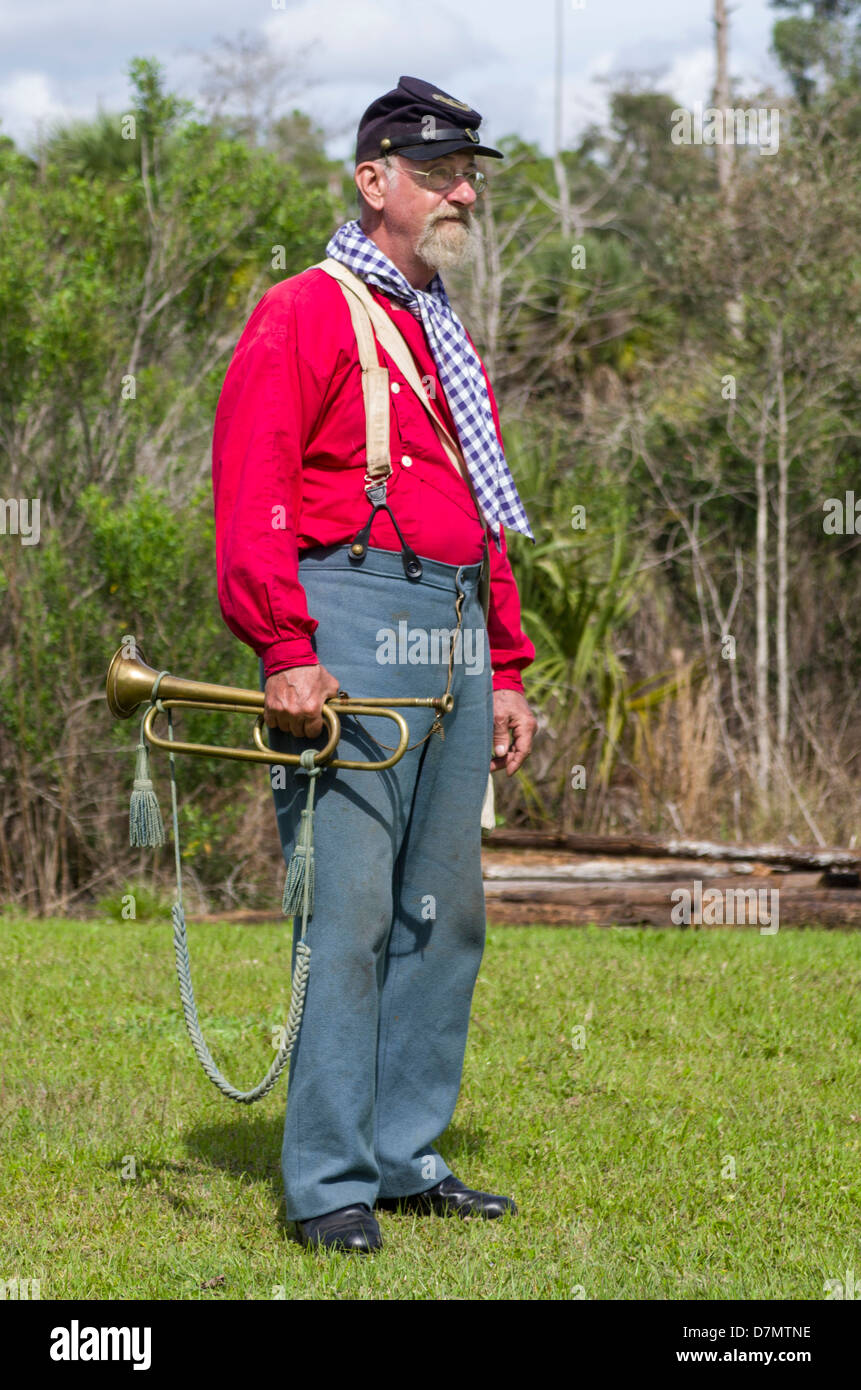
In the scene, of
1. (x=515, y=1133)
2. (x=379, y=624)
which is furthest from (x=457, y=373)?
(x=515, y=1133)

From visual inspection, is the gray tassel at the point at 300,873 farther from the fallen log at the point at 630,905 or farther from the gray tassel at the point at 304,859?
the fallen log at the point at 630,905

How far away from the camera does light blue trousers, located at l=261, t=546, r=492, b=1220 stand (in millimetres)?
3156

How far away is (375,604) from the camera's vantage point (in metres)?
3.19

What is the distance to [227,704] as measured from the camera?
315 centimetres

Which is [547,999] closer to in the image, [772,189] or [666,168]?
[772,189]

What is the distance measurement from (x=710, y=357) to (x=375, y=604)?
10.1 meters

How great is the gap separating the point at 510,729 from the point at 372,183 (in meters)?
1.35

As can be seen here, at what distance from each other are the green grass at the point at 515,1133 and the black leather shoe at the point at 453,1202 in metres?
0.05

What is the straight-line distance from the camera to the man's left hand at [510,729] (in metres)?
3.72

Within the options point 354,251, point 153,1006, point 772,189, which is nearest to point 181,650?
point 153,1006

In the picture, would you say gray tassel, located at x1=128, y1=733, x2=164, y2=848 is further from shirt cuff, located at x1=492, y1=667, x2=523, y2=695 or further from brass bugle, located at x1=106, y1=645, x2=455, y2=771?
shirt cuff, located at x1=492, y1=667, x2=523, y2=695

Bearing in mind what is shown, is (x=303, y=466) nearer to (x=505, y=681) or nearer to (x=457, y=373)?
(x=457, y=373)

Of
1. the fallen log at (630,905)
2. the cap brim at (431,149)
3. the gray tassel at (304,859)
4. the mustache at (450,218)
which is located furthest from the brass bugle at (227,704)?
the fallen log at (630,905)

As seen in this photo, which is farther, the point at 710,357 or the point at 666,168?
the point at 666,168
